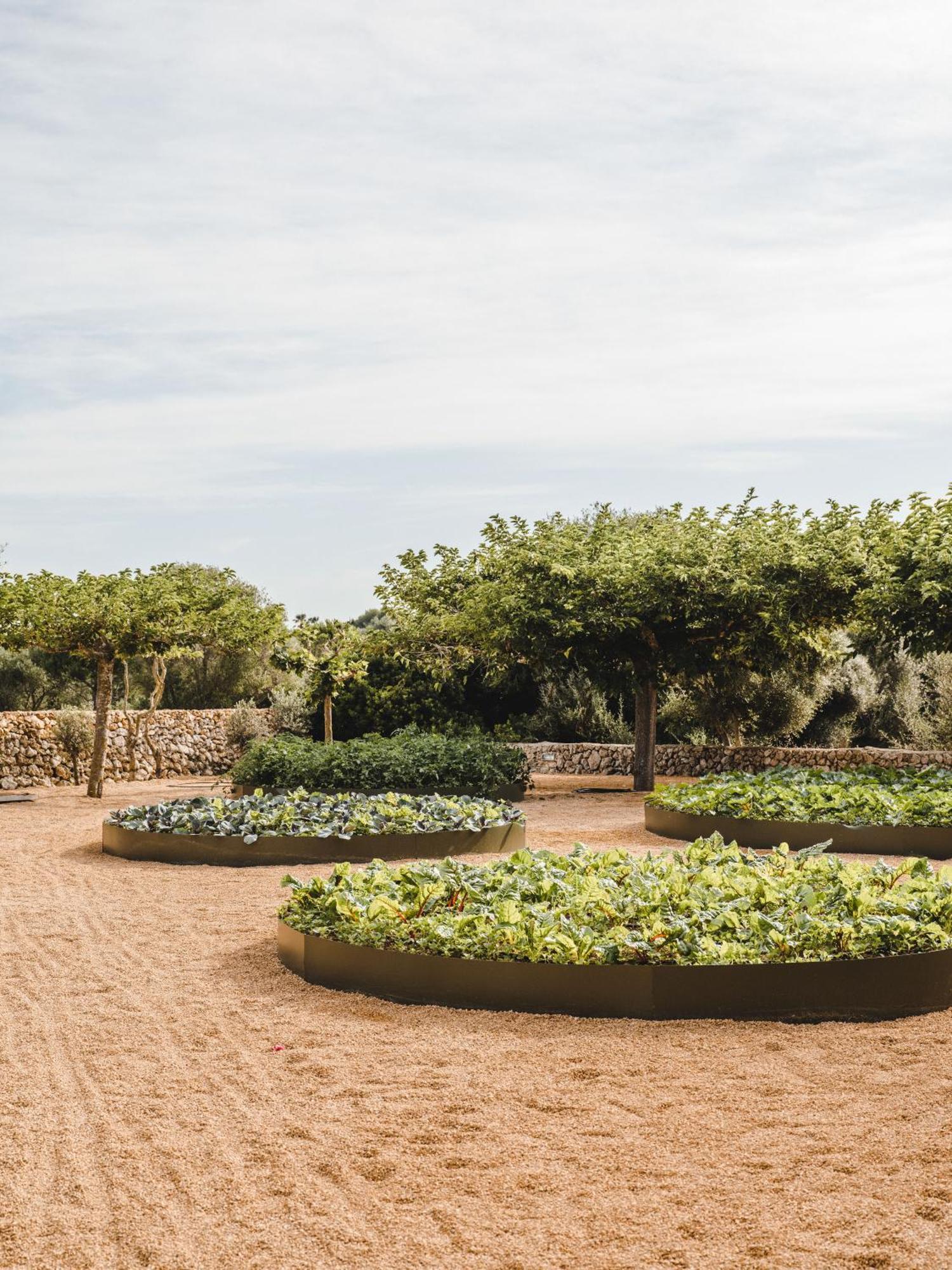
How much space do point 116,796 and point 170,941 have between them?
11.7 metres

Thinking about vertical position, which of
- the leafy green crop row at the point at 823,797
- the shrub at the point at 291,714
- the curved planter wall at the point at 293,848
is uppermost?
the shrub at the point at 291,714

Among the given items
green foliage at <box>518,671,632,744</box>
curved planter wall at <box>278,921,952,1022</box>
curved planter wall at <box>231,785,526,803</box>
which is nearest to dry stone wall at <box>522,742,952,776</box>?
green foliage at <box>518,671,632,744</box>

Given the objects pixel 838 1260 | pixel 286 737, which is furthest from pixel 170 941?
pixel 286 737

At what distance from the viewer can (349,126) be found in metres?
10.4

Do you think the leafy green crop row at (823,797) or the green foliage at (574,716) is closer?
the leafy green crop row at (823,797)

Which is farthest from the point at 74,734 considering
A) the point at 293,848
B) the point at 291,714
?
the point at 293,848

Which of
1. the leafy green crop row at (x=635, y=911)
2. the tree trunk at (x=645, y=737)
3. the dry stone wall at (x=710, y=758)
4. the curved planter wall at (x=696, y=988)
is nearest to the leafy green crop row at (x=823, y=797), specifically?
the dry stone wall at (x=710, y=758)

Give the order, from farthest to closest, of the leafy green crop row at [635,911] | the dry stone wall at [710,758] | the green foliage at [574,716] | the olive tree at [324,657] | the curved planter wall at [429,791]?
the green foliage at [574,716], the olive tree at [324,657], the dry stone wall at [710,758], the curved planter wall at [429,791], the leafy green crop row at [635,911]

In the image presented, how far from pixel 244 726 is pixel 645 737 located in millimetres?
8877

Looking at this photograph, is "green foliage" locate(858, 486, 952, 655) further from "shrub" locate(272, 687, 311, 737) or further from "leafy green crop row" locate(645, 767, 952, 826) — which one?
"shrub" locate(272, 687, 311, 737)

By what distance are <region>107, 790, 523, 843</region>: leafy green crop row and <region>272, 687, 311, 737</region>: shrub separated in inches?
464

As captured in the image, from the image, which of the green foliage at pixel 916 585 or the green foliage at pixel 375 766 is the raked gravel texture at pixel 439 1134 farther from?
the green foliage at pixel 916 585

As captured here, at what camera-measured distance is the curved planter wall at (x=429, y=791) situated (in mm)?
14211

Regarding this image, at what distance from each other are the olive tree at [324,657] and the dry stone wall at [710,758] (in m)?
4.54
